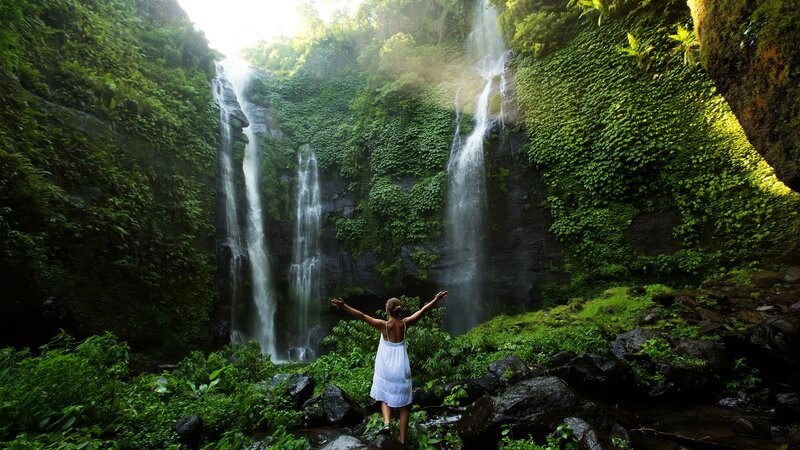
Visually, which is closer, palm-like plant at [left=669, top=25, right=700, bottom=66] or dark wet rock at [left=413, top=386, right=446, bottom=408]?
dark wet rock at [left=413, top=386, right=446, bottom=408]

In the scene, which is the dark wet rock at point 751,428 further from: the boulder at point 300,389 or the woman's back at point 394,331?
the boulder at point 300,389

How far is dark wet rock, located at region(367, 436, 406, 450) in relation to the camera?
377cm

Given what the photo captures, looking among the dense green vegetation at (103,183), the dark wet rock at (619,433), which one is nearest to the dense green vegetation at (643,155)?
the dark wet rock at (619,433)

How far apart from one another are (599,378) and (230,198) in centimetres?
1311

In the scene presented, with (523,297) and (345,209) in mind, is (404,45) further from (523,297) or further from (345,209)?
(523,297)

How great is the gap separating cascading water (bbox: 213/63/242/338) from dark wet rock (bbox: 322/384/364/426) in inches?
320

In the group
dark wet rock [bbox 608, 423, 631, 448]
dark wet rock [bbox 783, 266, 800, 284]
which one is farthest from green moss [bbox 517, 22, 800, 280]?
dark wet rock [bbox 608, 423, 631, 448]

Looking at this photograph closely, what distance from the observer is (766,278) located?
7891 millimetres

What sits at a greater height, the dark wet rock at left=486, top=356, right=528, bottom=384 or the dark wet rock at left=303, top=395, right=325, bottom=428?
the dark wet rock at left=486, top=356, right=528, bottom=384

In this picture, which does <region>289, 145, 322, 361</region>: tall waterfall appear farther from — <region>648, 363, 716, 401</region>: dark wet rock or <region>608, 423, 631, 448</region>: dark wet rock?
<region>608, 423, 631, 448</region>: dark wet rock

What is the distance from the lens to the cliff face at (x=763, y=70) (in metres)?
5.10

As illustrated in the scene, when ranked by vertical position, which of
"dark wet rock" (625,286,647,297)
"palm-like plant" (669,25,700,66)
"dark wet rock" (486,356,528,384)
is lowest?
"dark wet rock" (486,356,528,384)

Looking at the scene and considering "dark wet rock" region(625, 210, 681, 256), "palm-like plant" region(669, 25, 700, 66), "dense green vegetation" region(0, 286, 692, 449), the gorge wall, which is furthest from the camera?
"dark wet rock" region(625, 210, 681, 256)

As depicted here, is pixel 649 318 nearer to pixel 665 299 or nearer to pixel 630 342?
pixel 665 299
